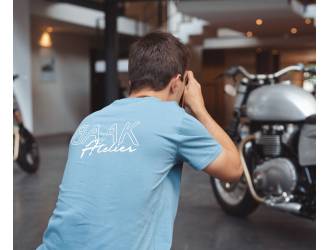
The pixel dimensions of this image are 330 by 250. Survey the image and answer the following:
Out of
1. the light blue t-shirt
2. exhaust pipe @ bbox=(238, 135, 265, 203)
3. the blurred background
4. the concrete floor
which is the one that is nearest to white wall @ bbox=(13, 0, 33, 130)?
the blurred background

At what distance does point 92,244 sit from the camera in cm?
141

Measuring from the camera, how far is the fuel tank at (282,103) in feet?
11.9

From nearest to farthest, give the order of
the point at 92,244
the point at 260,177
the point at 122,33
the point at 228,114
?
the point at 92,244, the point at 260,177, the point at 122,33, the point at 228,114

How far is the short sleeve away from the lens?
146 cm

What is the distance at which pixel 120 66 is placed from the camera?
13828 mm

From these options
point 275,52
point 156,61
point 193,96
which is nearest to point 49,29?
point 275,52

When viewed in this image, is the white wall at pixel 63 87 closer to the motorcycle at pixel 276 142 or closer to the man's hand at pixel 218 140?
the motorcycle at pixel 276 142

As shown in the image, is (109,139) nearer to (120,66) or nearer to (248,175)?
(248,175)

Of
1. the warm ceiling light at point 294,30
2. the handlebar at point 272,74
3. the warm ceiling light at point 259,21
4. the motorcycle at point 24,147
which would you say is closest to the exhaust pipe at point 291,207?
the handlebar at point 272,74

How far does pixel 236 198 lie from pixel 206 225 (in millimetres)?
337
